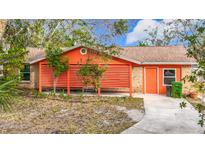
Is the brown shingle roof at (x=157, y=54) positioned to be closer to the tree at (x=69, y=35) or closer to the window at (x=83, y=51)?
the window at (x=83, y=51)

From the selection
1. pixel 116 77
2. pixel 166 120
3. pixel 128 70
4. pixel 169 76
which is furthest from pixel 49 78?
pixel 166 120

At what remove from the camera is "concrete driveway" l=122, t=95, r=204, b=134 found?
699cm

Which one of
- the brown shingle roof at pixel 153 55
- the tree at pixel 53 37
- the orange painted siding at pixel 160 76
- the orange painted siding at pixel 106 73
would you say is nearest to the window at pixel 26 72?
the brown shingle roof at pixel 153 55

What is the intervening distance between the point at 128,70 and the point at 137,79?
745 millimetres

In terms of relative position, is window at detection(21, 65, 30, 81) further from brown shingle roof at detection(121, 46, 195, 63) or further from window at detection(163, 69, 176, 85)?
window at detection(163, 69, 176, 85)

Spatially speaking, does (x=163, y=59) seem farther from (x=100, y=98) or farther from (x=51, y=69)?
(x=51, y=69)

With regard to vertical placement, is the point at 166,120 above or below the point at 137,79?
below

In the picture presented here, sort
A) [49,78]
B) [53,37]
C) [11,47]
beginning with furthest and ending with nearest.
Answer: [53,37], [49,78], [11,47]

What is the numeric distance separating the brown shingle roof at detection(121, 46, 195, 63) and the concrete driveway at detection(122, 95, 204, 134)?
254 cm

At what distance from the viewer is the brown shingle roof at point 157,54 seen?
1265 cm

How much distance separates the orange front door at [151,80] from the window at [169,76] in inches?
17.2

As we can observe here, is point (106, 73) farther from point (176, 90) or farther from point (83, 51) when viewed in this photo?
point (176, 90)

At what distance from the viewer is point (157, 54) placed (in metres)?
13.0
